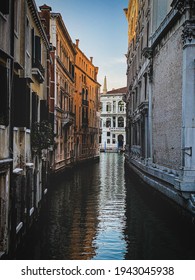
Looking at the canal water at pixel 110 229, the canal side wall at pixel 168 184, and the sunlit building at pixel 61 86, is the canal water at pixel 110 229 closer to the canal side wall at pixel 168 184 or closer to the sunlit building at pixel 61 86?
the canal side wall at pixel 168 184

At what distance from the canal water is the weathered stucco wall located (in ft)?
6.41

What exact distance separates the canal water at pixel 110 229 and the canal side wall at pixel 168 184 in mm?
392

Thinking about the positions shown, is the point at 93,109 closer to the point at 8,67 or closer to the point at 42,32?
the point at 42,32

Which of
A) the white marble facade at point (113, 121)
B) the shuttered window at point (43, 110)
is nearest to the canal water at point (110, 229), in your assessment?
the shuttered window at point (43, 110)

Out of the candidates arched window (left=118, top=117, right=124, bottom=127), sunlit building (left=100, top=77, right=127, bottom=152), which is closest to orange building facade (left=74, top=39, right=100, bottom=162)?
sunlit building (left=100, top=77, right=127, bottom=152)

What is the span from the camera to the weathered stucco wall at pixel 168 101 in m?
17.1

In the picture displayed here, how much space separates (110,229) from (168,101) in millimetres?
6933

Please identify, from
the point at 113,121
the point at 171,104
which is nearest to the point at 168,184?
the point at 171,104

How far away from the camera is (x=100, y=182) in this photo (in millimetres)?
29891

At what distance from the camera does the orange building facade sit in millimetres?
46594

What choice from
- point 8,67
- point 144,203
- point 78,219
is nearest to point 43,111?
point 78,219

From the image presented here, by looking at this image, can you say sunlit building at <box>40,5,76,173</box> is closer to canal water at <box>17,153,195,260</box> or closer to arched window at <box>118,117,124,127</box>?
canal water at <box>17,153,195,260</box>

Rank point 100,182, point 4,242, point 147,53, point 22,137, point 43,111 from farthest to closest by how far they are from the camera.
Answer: point 100,182 < point 147,53 < point 43,111 < point 22,137 < point 4,242

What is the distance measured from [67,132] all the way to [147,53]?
47.5ft
